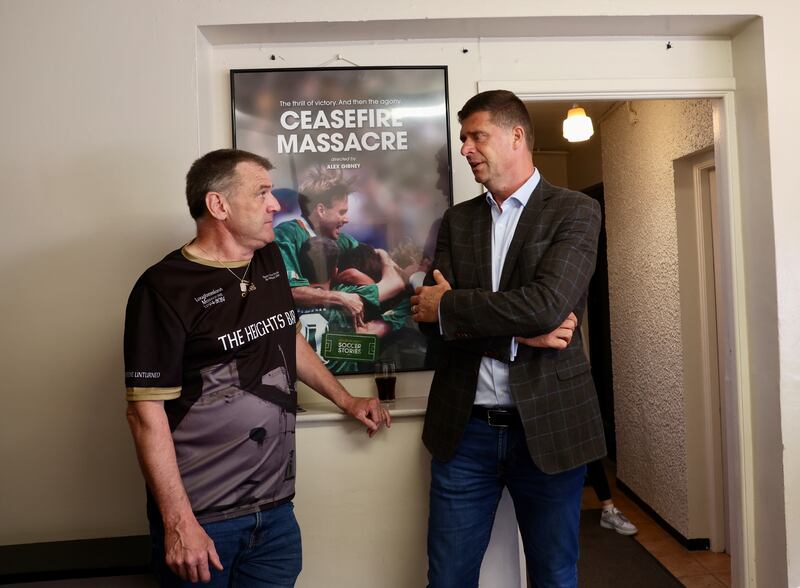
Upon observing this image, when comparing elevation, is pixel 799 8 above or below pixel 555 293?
above

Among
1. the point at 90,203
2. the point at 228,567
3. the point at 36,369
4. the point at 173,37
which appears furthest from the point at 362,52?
the point at 228,567

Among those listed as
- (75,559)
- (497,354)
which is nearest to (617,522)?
(497,354)

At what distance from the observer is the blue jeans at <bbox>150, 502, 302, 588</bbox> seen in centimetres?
143

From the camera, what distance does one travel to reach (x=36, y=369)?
2080 millimetres

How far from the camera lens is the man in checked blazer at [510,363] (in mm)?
1562

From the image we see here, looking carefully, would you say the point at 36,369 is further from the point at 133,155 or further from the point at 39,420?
the point at 133,155

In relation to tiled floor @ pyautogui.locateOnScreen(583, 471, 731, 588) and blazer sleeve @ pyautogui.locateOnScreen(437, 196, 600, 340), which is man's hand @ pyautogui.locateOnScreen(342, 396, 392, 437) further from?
tiled floor @ pyautogui.locateOnScreen(583, 471, 731, 588)

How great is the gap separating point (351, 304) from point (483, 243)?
0.66 meters

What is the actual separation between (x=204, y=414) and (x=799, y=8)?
2.35 m

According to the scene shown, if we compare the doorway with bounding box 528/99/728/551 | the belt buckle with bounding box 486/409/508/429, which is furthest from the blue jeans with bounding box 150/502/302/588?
the doorway with bounding box 528/99/728/551

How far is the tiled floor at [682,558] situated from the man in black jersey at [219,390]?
214 cm

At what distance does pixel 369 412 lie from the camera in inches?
74.7

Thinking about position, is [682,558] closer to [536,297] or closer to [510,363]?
[510,363]

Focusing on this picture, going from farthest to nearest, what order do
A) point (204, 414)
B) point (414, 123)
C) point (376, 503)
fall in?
point (414, 123) → point (376, 503) → point (204, 414)
